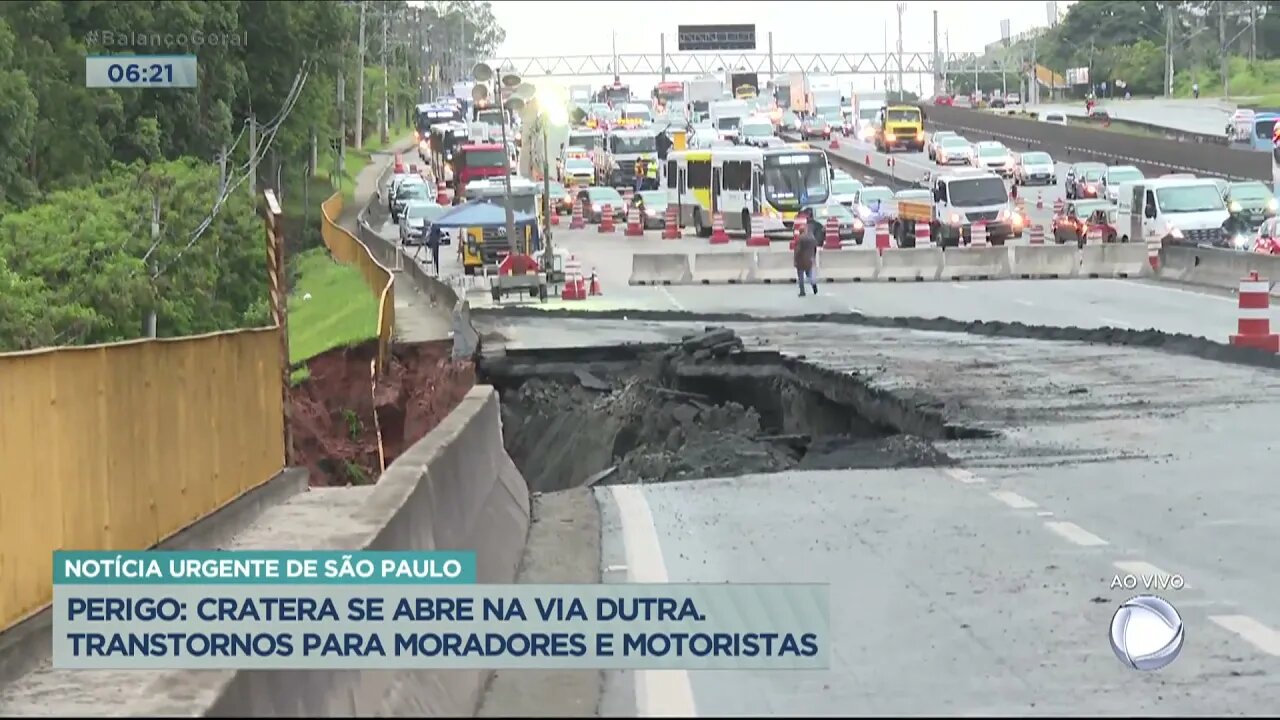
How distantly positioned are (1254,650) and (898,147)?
11484cm

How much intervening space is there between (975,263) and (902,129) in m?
69.4

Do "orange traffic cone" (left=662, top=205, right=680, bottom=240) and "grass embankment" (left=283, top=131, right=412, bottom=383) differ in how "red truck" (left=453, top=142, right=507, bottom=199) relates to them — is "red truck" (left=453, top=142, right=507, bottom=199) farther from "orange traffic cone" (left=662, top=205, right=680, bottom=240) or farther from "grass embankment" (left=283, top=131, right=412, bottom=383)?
"orange traffic cone" (left=662, top=205, right=680, bottom=240)

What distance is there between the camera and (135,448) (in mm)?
13812

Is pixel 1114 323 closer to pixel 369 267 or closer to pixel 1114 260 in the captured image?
pixel 1114 260

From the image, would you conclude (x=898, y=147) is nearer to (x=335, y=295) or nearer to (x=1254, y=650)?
(x=335, y=295)

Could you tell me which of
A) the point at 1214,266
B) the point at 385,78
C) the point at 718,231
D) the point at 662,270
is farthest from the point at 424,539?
the point at 385,78

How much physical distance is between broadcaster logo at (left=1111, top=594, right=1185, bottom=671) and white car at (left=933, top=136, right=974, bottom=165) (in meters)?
94.3

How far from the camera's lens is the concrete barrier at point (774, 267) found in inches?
2127

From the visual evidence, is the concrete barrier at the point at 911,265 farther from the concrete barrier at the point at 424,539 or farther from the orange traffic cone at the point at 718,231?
the concrete barrier at the point at 424,539

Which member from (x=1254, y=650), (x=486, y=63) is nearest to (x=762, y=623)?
(x=1254, y=650)

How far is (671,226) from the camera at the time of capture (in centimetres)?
7512

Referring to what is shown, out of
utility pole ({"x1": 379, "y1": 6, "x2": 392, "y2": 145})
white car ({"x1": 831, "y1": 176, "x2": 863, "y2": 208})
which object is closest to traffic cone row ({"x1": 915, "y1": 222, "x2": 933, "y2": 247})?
white car ({"x1": 831, "y1": 176, "x2": 863, "y2": 208})

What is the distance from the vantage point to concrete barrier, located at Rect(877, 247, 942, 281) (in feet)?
174

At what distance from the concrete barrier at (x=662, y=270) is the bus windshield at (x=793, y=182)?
15.8m
